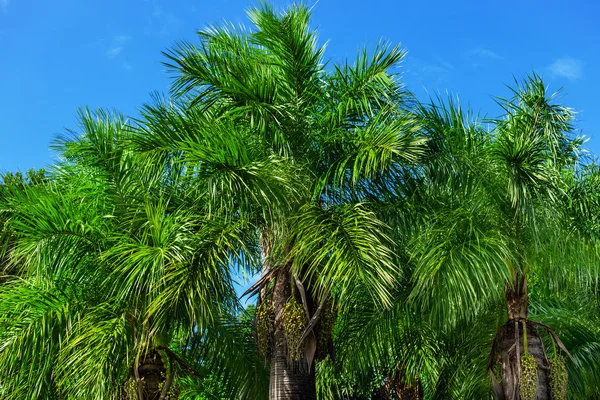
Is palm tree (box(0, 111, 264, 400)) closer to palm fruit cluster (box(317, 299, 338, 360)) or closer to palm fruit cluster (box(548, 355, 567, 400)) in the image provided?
palm fruit cluster (box(317, 299, 338, 360))

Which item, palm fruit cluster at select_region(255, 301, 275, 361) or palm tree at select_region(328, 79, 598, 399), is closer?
palm tree at select_region(328, 79, 598, 399)

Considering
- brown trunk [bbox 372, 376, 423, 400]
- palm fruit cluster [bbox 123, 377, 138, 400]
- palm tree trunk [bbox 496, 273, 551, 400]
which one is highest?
brown trunk [bbox 372, 376, 423, 400]

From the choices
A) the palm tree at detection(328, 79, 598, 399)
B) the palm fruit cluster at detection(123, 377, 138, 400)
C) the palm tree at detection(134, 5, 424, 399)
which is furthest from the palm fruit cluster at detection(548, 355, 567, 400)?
the palm fruit cluster at detection(123, 377, 138, 400)

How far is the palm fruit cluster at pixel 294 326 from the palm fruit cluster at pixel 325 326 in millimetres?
304

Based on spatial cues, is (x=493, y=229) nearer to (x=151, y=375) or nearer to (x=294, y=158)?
(x=294, y=158)

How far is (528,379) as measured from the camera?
412 inches

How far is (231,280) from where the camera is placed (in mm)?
11648

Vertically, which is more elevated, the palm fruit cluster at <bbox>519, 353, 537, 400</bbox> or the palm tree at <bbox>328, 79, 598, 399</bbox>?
the palm tree at <bbox>328, 79, 598, 399</bbox>

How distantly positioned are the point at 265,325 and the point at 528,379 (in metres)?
3.66

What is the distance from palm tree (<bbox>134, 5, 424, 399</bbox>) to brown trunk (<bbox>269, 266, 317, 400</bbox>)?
15 millimetres

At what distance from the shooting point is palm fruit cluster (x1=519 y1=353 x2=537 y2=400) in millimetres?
10422

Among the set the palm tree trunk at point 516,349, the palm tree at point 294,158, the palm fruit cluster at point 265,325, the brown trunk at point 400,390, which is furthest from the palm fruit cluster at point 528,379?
the brown trunk at point 400,390

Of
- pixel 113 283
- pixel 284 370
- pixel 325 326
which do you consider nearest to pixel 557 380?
pixel 325 326

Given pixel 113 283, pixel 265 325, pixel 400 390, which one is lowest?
pixel 265 325
